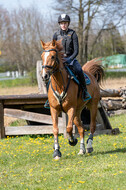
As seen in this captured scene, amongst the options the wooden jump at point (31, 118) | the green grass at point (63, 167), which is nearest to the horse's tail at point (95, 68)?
the wooden jump at point (31, 118)

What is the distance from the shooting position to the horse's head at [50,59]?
5520 millimetres

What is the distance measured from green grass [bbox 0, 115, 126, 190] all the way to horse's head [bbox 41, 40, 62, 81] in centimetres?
179

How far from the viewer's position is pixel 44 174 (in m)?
5.26

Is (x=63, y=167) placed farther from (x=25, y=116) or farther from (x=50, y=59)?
(x=25, y=116)

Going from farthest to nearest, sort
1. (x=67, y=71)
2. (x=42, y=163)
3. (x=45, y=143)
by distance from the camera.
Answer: (x=45, y=143) < (x=67, y=71) < (x=42, y=163)

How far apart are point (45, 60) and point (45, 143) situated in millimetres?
3713

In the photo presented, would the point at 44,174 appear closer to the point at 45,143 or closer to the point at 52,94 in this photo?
the point at 52,94

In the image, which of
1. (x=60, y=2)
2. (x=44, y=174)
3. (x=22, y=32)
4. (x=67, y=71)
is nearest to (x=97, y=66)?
(x=67, y=71)

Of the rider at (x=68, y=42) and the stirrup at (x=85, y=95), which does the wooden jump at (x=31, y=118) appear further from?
the rider at (x=68, y=42)

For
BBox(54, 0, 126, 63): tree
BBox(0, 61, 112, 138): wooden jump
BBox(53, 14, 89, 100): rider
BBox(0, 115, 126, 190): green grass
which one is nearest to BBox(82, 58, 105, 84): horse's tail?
BBox(0, 61, 112, 138): wooden jump

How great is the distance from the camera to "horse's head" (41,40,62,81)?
5520mm

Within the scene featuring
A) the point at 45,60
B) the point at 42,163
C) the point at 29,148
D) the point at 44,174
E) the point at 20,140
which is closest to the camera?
the point at 44,174

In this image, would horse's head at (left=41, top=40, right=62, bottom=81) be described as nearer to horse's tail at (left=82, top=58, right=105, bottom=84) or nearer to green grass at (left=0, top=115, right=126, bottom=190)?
green grass at (left=0, top=115, right=126, bottom=190)

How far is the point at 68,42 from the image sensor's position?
6895 mm
